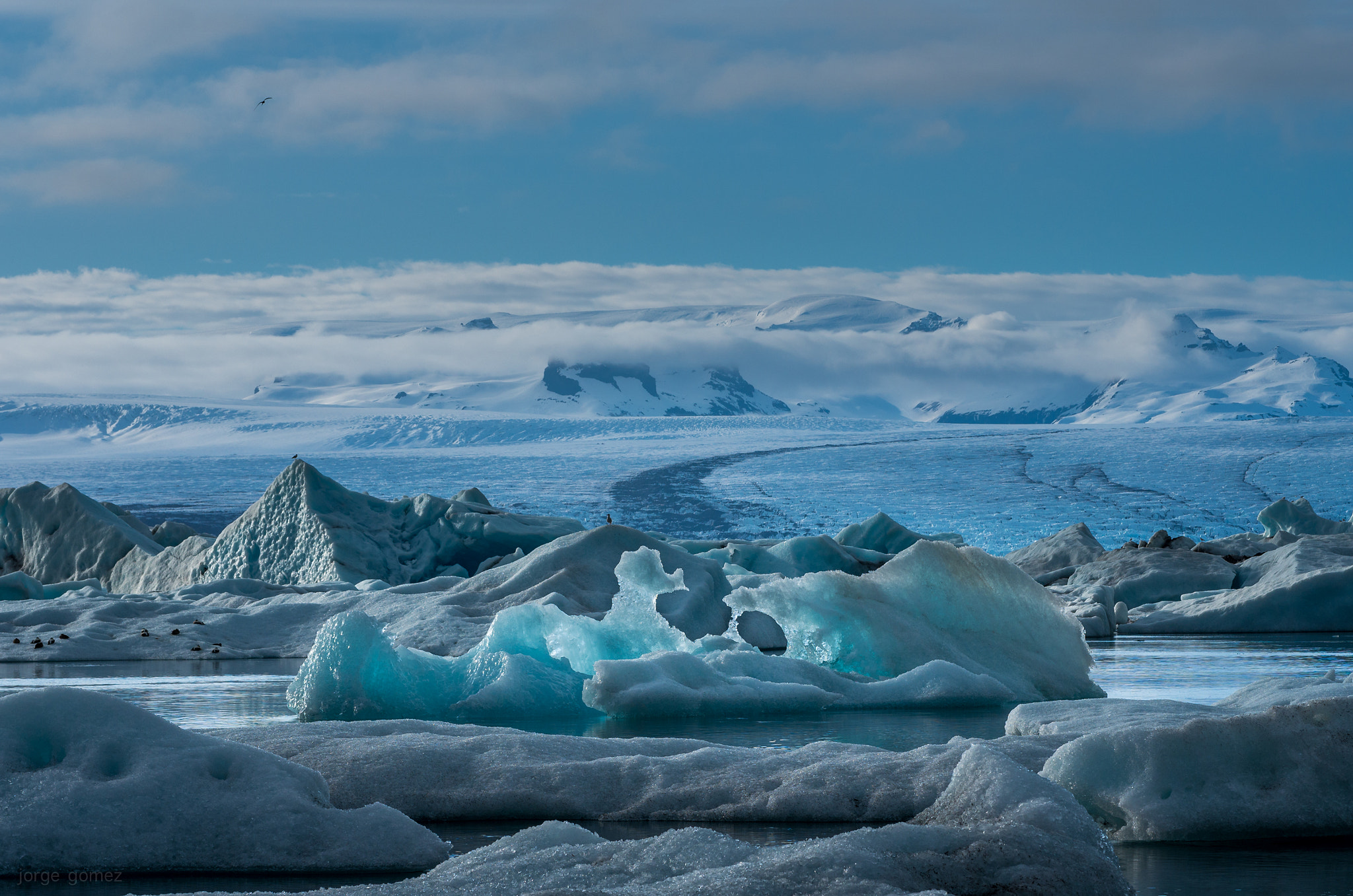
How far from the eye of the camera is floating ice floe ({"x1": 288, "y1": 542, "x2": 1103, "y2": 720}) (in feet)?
24.7

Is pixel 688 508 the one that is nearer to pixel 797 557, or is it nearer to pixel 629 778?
pixel 797 557

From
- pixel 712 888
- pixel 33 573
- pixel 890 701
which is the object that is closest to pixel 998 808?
pixel 712 888

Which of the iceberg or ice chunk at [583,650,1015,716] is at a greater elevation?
ice chunk at [583,650,1015,716]

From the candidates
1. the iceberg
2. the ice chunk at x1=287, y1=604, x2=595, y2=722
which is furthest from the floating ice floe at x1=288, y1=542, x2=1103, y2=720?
the iceberg

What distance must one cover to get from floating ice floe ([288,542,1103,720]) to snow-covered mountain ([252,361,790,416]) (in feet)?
343

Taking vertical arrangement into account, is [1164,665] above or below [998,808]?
below

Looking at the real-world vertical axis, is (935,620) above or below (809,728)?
above

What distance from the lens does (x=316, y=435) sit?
6209 centimetres

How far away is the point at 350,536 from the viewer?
63.2ft

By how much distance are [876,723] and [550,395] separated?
454 feet

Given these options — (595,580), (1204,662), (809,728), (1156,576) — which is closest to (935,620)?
(809,728)

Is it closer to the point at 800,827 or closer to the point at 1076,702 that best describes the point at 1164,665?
the point at 1076,702

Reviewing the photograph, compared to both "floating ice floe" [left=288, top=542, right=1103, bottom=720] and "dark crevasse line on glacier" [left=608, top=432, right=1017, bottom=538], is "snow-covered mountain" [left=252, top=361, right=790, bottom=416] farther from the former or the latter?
"floating ice floe" [left=288, top=542, right=1103, bottom=720]

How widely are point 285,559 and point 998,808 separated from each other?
665 inches
